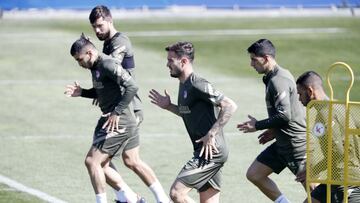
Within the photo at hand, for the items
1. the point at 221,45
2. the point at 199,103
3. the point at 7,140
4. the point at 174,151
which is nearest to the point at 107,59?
the point at 199,103

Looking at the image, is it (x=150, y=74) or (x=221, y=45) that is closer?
(x=150, y=74)

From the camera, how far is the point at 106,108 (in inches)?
554

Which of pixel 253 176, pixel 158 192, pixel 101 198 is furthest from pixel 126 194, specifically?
pixel 253 176

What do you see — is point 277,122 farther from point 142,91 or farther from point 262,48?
point 142,91

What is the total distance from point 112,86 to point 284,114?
97.5 inches

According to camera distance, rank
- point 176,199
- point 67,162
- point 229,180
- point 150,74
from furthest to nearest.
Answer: point 150,74 < point 67,162 < point 229,180 < point 176,199

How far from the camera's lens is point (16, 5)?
126 ft

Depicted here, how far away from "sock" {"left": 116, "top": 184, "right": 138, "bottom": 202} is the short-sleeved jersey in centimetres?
Answer: 102

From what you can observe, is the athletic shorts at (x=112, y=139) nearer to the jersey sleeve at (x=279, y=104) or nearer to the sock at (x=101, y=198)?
the sock at (x=101, y=198)

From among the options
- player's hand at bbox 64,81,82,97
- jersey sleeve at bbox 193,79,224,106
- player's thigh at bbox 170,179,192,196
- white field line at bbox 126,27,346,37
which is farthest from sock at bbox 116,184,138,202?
white field line at bbox 126,27,346,37

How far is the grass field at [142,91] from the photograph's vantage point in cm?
1636

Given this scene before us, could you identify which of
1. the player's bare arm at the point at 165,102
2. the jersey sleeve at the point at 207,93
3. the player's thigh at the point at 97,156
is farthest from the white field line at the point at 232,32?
the jersey sleeve at the point at 207,93

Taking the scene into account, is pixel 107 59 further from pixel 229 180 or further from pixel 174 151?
pixel 174 151

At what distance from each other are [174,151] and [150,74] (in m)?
9.79
